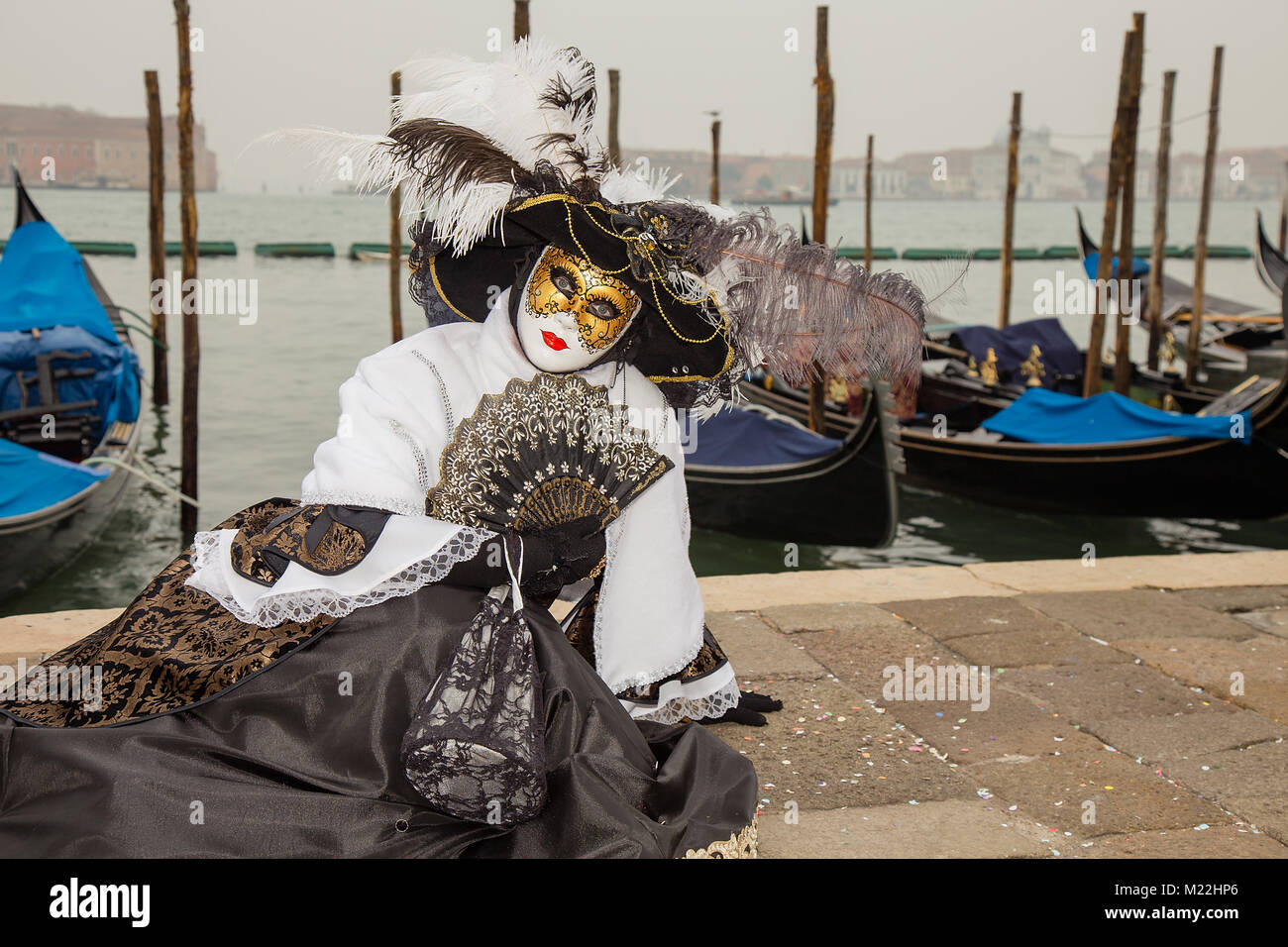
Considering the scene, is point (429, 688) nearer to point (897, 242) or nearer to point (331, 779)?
point (331, 779)

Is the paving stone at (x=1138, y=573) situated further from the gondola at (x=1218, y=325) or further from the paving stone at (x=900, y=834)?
the gondola at (x=1218, y=325)

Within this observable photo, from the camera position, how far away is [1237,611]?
379cm

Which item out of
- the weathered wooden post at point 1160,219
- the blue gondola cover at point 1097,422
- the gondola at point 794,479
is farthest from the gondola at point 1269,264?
the gondola at point 794,479

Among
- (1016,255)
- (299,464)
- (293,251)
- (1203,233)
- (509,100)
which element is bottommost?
(299,464)

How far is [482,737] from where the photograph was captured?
194 cm

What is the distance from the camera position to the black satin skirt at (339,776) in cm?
185

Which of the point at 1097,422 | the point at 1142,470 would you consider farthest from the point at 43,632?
the point at 1142,470

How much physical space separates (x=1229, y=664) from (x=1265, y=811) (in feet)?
3.18

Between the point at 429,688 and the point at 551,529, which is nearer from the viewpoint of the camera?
the point at 429,688

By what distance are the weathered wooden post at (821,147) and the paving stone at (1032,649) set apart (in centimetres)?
544

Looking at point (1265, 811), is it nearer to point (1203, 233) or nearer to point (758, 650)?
point (758, 650)
